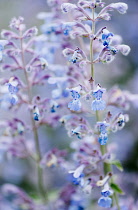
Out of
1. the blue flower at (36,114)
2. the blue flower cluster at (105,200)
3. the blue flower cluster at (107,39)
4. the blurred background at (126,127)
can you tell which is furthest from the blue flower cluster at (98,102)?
the blurred background at (126,127)

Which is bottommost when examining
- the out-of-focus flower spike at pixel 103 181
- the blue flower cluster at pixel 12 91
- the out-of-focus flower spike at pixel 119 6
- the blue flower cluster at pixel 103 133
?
the out-of-focus flower spike at pixel 103 181

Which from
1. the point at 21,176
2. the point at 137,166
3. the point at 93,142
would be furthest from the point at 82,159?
the point at 21,176

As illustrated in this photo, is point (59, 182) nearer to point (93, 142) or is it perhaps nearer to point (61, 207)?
point (61, 207)

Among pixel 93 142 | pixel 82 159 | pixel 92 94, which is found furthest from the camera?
pixel 93 142

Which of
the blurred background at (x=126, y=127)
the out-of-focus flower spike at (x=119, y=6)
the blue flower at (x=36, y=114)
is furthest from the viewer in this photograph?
the blurred background at (x=126, y=127)

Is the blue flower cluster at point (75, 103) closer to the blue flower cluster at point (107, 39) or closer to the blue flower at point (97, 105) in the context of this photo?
the blue flower at point (97, 105)

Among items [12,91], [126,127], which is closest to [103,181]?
[12,91]

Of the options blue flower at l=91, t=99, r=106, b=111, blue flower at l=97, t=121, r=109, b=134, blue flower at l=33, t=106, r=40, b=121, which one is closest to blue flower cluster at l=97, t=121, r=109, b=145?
blue flower at l=97, t=121, r=109, b=134

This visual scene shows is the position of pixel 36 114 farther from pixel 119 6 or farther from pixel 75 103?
pixel 119 6
